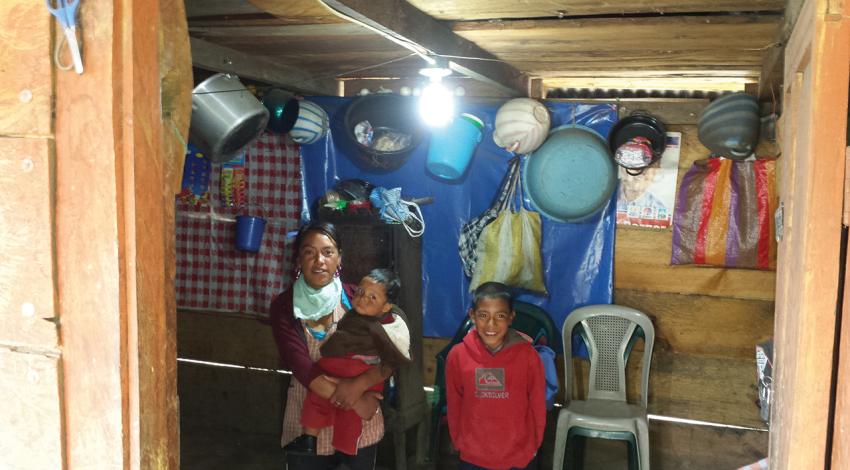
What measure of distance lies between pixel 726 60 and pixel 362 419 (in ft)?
9.35

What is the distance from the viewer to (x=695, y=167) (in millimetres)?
4703

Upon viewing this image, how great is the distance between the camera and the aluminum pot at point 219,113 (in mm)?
3330

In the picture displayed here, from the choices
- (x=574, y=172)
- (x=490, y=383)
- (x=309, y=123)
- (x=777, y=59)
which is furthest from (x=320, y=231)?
(x=777, y=59)

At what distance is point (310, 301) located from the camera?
390 cm

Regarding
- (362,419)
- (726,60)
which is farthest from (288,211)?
(726,60)

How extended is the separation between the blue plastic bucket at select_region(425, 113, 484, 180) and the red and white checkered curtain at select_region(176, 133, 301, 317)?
114cm

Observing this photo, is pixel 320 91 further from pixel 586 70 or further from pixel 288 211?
pixel 586 70

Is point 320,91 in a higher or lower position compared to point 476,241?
higher

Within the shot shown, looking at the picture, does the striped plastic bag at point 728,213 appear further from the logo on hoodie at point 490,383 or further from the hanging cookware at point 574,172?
the logo on hoodie at point 490,383

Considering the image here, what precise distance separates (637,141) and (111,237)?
12.3 ft

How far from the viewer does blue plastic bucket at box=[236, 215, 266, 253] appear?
531 centimetres

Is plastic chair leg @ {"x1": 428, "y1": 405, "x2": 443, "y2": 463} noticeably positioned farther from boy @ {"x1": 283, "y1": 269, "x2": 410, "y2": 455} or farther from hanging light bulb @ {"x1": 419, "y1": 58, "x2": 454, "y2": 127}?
hanging light bulb @ {"x1": 419, "y1": 58, "x2": 454, "y2": 127}

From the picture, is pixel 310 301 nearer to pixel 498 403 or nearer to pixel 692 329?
pixel 498 403

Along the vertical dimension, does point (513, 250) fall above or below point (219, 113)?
below
